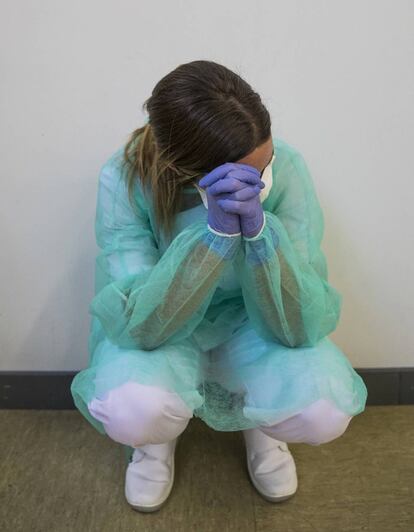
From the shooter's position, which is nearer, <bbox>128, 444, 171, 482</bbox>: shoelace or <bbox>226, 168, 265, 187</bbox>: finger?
<bbox>226, 168, 265, 187</bbox>: finger

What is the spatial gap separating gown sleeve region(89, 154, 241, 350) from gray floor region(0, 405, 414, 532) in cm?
32

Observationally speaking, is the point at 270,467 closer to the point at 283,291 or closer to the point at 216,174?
the point at 283,291

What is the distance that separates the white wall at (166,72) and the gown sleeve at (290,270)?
17cm

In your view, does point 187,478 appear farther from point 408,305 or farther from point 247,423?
point 408,305

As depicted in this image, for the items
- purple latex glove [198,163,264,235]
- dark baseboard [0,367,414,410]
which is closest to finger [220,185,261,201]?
purple latex glove [198,163,264,235]

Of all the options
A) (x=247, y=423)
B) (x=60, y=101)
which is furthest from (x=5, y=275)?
(x=247, y=423)

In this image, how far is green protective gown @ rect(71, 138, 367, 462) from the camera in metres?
0.88

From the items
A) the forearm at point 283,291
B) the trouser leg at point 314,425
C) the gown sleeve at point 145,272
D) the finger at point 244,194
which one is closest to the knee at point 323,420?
the trouser leg at point 314,425

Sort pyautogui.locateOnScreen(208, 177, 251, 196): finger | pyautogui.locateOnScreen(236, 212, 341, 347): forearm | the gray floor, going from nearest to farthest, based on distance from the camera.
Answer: pyautogui.locateOnScreen(208, 177, 251, 196): finger, pyautogui.locateOnScreen(236, 212, 341, 347): forearm, the gray floor

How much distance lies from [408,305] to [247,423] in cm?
54

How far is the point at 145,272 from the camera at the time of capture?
3.14 ft

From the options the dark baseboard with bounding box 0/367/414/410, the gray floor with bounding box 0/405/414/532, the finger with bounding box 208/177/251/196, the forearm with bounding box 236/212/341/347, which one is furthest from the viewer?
the dark baseboard with bounding box 0/367/414/410

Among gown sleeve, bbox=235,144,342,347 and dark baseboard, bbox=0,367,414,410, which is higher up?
gown sleeve, bbox=235,144,342,347

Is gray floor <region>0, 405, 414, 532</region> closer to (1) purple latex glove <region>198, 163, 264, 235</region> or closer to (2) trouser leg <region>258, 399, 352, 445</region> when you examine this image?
(2) trouser leg <region>258, 399, 352, 445</region>
